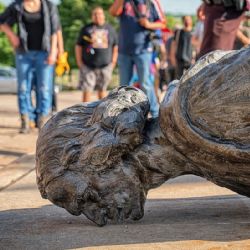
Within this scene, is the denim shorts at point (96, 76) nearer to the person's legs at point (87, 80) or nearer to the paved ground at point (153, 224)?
the person's legs at point (87, 80)

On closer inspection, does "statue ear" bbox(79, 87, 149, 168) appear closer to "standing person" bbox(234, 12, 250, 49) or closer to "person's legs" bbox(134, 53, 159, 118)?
"standing person" bbox(234, 12, 250, 49)

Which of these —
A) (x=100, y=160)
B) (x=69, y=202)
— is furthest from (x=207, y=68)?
(x=69, y=202)

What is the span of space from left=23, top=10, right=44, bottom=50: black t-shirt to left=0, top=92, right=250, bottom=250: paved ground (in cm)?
436

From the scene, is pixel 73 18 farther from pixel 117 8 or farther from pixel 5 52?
pixel 117 8

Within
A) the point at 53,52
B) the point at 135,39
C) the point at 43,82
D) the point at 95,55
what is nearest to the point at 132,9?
the point at 135,39

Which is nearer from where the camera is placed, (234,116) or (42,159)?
(234,116)

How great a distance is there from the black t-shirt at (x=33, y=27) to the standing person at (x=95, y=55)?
1378mm

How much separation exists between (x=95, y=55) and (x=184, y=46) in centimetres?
374

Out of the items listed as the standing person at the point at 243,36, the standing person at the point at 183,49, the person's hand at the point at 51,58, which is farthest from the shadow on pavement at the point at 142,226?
the standing person at the point at 183,49

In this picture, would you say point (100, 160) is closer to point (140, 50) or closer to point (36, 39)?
point (140, 50)

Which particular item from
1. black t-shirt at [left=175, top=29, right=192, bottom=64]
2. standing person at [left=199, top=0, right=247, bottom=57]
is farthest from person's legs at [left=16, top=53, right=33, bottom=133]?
black t-shirt at [left=175, top=29, right=192, bottom=64]

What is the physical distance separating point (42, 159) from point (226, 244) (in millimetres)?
1049

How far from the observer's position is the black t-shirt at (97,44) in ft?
34.3

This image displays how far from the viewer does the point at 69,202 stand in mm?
3482
